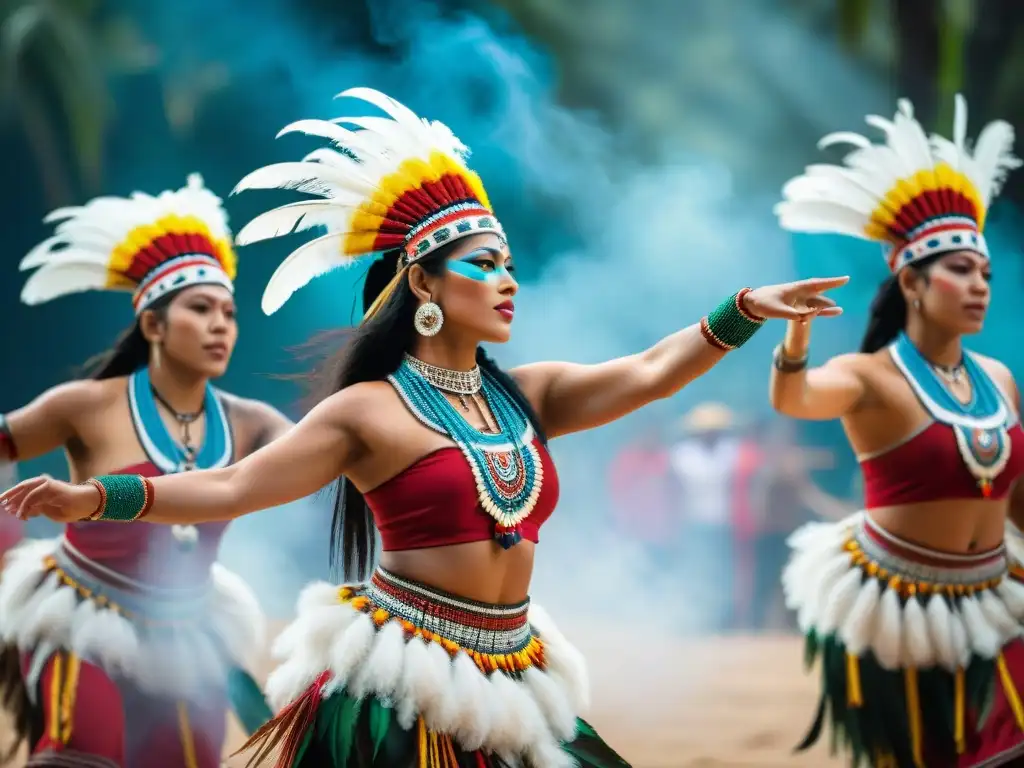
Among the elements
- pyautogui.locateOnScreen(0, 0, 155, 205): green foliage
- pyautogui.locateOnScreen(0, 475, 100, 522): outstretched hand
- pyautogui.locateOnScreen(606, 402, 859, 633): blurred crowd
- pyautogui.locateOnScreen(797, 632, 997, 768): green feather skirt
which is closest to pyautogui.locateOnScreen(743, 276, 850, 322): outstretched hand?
pyautogui.locateOnScreen(0, 475, 100, 522): outstretched hand

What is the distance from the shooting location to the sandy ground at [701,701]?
5.21m

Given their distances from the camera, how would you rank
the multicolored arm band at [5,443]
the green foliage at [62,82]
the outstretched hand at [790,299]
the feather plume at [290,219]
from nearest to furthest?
1. the outstretched hand at [790,299]
2. the feather plume at [290,219]
3. the multicolored arm band at [5,443]
4. the green foliage at [62,82]

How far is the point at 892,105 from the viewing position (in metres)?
6.52

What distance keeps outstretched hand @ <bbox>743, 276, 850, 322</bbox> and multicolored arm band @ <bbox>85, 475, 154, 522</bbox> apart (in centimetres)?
114

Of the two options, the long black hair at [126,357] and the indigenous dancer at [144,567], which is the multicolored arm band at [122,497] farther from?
the long black hair at [126,357]

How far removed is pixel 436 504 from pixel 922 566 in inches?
68.4

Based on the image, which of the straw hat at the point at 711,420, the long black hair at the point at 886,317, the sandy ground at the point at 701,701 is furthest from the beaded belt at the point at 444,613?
the straw hat at the point at 711,420

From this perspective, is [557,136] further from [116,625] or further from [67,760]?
[67,760]

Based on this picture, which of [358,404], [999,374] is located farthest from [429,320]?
[999,374]

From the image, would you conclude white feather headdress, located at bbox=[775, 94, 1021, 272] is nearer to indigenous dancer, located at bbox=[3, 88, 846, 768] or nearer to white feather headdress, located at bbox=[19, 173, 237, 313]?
indigenous dancer, located at bbox=[3, 88, 846, 768]

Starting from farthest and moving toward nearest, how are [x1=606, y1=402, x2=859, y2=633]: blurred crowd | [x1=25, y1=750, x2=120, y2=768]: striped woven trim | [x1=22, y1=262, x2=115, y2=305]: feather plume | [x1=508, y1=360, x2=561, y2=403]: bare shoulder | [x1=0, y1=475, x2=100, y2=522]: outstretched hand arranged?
[x1=606, y1=402, x2=859, y2=633]: blurred crowd, [x1=22, y1=262, x2=115, y2=305]: feather plume, [x1=25, y1=750, x2=120, y2=768]: striped woven trim, [x1=508, y1=360, x2=561, y2=403]: bare shoulder, [x1=0, y1=475, x2=100, y2=522]: outstretched hand

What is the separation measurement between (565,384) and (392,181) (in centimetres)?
53

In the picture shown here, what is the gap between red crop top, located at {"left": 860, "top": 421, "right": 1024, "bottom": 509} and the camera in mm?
3559

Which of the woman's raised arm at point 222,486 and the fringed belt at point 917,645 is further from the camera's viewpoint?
the fringed belt at point 917,645
